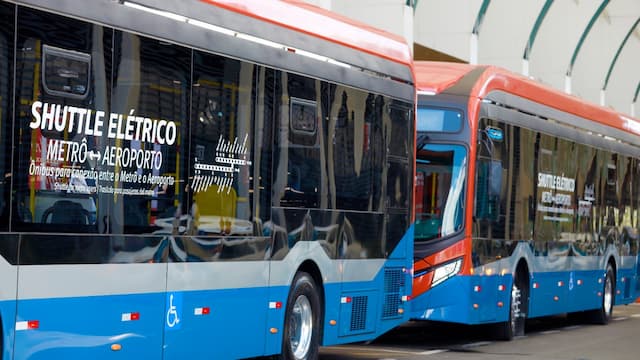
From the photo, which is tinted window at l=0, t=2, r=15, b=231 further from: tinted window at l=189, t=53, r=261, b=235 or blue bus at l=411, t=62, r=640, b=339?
blue bus at l=411, t=62, r=640, b=339

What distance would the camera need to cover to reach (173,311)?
1007 cm

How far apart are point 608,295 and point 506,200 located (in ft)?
20.6

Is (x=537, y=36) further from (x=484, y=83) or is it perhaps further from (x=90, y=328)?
(x=90, y=328)

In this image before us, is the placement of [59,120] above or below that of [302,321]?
above

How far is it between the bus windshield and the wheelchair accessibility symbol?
6.66m

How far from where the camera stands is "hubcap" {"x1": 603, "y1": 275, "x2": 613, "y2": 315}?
75.9ft

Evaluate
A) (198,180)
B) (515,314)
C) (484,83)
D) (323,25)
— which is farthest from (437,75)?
(198,180)

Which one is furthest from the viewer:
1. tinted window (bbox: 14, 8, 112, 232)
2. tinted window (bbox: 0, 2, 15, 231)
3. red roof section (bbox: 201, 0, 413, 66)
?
red roof section (bbox: 201, 0, 413, 66)

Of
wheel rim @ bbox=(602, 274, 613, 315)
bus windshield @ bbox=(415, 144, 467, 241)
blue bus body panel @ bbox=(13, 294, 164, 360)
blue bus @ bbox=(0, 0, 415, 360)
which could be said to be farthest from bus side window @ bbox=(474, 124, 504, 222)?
blue bus body panel @ bbox=(13, 294, 164, 360)

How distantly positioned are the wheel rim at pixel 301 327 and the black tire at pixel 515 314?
601 centimetres

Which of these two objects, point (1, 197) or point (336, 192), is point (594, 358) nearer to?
point (336, 192)

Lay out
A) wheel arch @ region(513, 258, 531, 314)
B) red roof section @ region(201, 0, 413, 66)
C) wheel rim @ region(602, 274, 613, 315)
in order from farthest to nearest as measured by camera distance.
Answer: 1. wheel rim @ region(602, 274, 613, 315)
2. wheel arch @ region(513, 258, 531, 314)
3. red roof section @ region(201, 0, 413, 66)

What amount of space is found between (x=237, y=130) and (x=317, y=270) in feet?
6.82

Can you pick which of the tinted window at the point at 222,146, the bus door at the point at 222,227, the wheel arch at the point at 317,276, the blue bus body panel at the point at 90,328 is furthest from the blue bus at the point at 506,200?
the blue bus body panel at the point at 90,328
